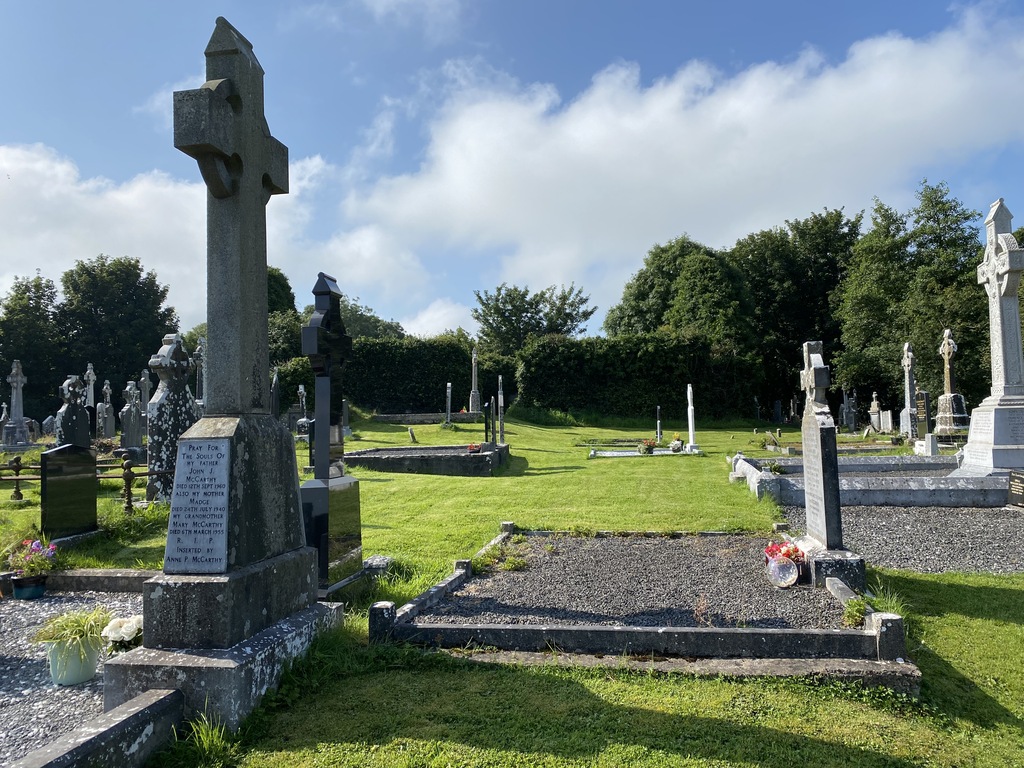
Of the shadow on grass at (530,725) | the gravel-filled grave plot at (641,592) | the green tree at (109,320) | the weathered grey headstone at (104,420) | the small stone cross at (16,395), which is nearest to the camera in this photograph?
the shadow on grass at (530,725)

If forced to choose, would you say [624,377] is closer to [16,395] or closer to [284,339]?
[284,339]

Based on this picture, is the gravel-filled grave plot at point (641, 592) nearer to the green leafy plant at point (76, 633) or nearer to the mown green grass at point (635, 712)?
the mown green grass at point (635, 712)

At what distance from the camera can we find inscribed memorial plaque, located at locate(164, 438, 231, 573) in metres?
3.89

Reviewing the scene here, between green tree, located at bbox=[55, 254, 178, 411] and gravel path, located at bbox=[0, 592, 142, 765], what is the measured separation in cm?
3945

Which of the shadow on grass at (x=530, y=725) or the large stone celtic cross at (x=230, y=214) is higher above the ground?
the large stone celtic cross at (x=230, y=214)

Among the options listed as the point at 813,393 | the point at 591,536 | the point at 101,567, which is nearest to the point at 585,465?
the point at 591,536

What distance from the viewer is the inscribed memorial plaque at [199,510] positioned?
12.8ft

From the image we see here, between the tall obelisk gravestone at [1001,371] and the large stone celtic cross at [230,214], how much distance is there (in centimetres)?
1221

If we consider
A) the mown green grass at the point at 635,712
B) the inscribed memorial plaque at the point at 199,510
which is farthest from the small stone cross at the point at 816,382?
the inscribed memorial plaque at the point at 199,510

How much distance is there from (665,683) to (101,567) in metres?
6.46

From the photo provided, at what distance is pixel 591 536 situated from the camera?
8469mm

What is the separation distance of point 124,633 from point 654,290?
44525mm

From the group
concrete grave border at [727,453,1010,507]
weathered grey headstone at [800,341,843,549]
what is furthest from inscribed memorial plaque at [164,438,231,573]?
concrete grave border at [727,453,1010,507]

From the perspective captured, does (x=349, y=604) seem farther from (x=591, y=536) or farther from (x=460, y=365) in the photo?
(x=460, y=365)
